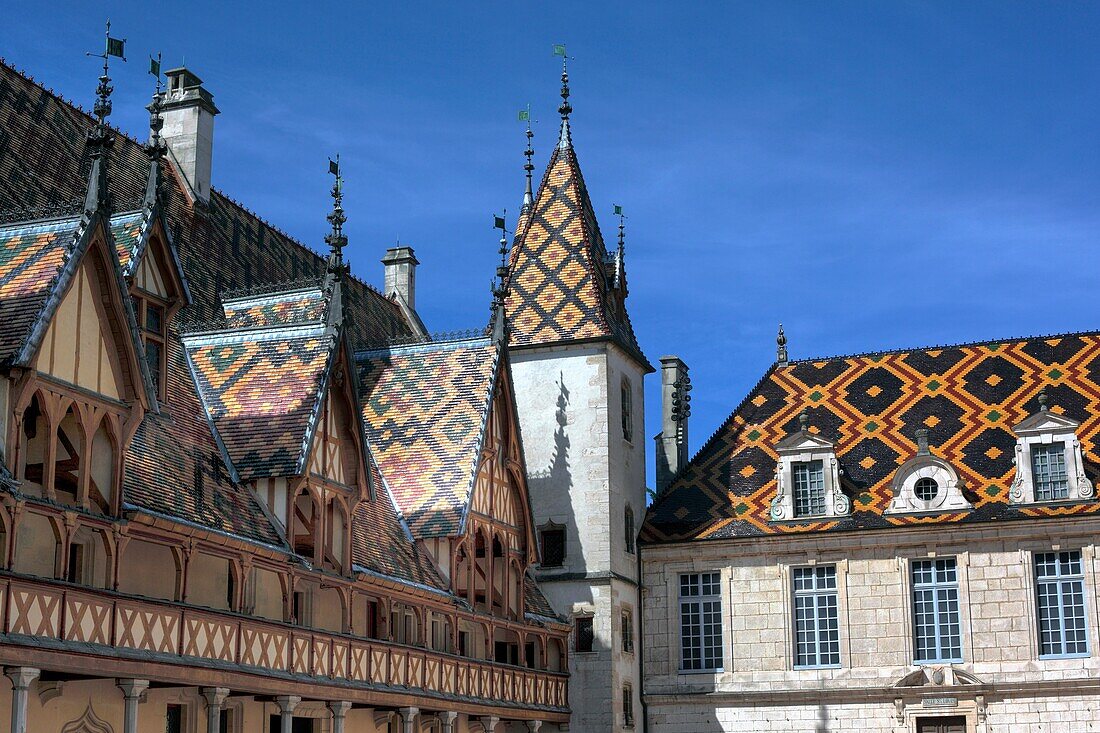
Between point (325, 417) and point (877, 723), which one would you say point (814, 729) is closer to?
point (877, 723)

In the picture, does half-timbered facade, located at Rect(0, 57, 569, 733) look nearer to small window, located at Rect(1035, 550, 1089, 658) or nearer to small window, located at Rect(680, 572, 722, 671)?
small window, located at Rect(680, 572, 722, 671)

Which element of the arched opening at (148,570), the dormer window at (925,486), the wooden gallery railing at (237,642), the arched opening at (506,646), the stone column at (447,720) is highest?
the dormer window at (925,486)

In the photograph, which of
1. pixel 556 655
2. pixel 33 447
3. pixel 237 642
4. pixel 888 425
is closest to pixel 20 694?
pixel 33 447

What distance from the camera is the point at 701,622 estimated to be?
118ft

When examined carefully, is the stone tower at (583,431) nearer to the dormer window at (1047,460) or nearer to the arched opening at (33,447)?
the dormer window at (1047,460)

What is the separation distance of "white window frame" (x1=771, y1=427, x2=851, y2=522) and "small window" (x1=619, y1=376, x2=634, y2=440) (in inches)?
137

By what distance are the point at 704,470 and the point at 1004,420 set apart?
6.70 m

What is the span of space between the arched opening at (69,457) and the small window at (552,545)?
691 inches

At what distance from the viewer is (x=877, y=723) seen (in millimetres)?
34125

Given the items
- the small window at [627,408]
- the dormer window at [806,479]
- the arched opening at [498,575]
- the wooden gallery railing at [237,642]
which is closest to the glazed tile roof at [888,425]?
the dormer window at [806,479]

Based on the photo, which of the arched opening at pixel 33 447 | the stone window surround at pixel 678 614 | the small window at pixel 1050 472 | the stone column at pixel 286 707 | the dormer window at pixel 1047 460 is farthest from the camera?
the stone window surround at pixel 678 614

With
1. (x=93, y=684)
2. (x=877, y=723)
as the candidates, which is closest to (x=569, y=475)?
(x=877, y=723)

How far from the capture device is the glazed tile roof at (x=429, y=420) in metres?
28.9

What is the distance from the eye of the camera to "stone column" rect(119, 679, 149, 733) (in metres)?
18.5
